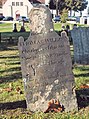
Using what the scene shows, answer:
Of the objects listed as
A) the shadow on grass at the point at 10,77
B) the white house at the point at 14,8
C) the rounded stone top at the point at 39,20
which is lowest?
the white house at the point at 14,8

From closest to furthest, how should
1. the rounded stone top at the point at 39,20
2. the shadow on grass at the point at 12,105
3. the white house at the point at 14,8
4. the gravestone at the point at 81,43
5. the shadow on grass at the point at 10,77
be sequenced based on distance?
1. the rounded stone top at the point at 39,20
2. the shadow on grass at the point at 12,105
3. the shadow on grass at the point at 10,77
4. the gravestone at the point at 81,43
5. the white house at the point at 14,8

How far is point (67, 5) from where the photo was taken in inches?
3206

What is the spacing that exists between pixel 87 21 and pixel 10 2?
32365 millimetres

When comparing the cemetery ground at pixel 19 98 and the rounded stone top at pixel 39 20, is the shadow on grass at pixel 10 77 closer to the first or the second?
the cemetery ground at pixel 19 98

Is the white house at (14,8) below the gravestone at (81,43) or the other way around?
below

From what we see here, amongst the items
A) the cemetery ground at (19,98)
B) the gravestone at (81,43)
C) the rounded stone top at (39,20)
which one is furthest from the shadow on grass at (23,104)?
the gravestone at (81,43)

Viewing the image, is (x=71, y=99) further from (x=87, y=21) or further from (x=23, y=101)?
(x=87, y=21)

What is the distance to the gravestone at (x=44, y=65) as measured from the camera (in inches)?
240

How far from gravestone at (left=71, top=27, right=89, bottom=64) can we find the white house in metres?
75.8

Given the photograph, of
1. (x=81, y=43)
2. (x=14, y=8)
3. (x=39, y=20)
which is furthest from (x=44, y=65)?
(x=14, y=8)

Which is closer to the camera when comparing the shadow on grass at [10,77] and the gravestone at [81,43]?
the shadow on grass at [10,77]

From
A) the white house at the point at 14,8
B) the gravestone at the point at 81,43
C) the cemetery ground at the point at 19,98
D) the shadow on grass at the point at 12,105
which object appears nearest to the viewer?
the cemetery ground at the point at 19,98

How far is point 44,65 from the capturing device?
6.19m

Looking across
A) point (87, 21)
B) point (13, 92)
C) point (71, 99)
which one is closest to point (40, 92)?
point (71, 99)
